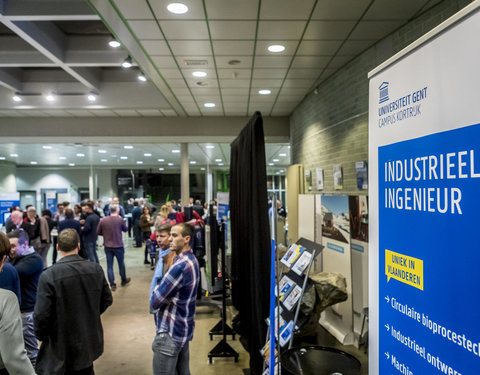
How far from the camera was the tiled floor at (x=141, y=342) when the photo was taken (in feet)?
12.1

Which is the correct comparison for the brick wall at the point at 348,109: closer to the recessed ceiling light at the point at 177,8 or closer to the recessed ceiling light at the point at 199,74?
the recessed ceiling light at the point at 199,74

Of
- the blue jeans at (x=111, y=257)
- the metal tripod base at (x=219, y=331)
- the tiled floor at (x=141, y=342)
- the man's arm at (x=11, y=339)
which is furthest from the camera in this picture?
the blue jeans at (x=111, y=257)

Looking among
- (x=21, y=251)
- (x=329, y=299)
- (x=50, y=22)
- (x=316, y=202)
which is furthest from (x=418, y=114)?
(x=50, y=22)

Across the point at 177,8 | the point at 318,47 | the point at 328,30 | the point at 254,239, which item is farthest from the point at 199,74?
the point at 254,239

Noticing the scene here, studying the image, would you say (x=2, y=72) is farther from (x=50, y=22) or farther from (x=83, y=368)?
(x=83, y=368)

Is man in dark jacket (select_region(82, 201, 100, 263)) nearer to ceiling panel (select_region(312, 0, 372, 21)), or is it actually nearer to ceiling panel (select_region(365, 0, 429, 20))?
ceiling panel (select_region(312, 0, 372, 21))

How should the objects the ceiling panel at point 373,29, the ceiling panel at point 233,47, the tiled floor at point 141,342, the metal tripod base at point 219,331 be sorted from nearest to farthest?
the tiled floor at point 141,342 → the ceiling panel at point 373,29 → the metal tripod base at point 219,331 → the ceiling panel at point 233,47

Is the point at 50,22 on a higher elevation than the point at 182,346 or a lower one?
higher

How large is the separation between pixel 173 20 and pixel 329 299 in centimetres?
333

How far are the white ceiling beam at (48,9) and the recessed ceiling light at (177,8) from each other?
1.07 meters

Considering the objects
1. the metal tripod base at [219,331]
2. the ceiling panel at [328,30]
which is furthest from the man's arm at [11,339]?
the ceiling panel at [328,30]

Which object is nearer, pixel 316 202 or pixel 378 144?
pixel 378 144

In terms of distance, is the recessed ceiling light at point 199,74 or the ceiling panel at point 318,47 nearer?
the ceiling panel at point 318,47

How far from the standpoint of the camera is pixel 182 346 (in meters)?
2.54
